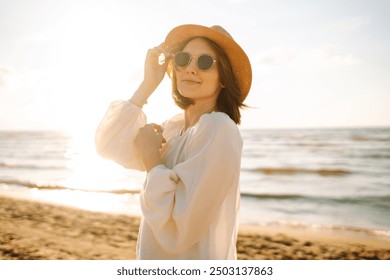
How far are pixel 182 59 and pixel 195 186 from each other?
0.61 m

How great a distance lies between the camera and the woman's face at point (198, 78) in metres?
1.73

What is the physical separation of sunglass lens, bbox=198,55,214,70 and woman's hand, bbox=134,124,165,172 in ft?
1.12

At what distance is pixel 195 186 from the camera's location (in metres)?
1.43

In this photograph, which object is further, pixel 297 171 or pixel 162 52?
pixel 297 171

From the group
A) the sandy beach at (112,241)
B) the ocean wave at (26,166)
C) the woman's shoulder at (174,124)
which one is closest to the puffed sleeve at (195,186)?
the woman's shoulder at (174,124)

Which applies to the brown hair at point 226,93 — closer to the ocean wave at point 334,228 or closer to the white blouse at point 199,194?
the white blouse at point 199,194

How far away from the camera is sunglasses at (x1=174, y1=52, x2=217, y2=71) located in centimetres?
171

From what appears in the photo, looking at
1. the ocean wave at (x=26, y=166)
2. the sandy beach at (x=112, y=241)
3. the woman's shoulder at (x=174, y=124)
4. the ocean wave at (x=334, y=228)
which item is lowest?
the sandy beach at (x=112, y=241)

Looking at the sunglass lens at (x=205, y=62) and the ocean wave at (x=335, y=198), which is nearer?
the sunglass lens at (x=205, y=62)

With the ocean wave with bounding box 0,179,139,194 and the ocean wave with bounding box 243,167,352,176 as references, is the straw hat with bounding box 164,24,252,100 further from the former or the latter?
the ocean wave with bounding box 243,167,352,176

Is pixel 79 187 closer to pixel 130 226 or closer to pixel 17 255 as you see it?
pixel 130 226

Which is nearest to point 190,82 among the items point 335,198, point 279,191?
point 335,198

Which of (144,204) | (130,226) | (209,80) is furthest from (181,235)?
(130,226)

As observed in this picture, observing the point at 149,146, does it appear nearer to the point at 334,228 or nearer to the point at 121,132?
the point at 121,132
